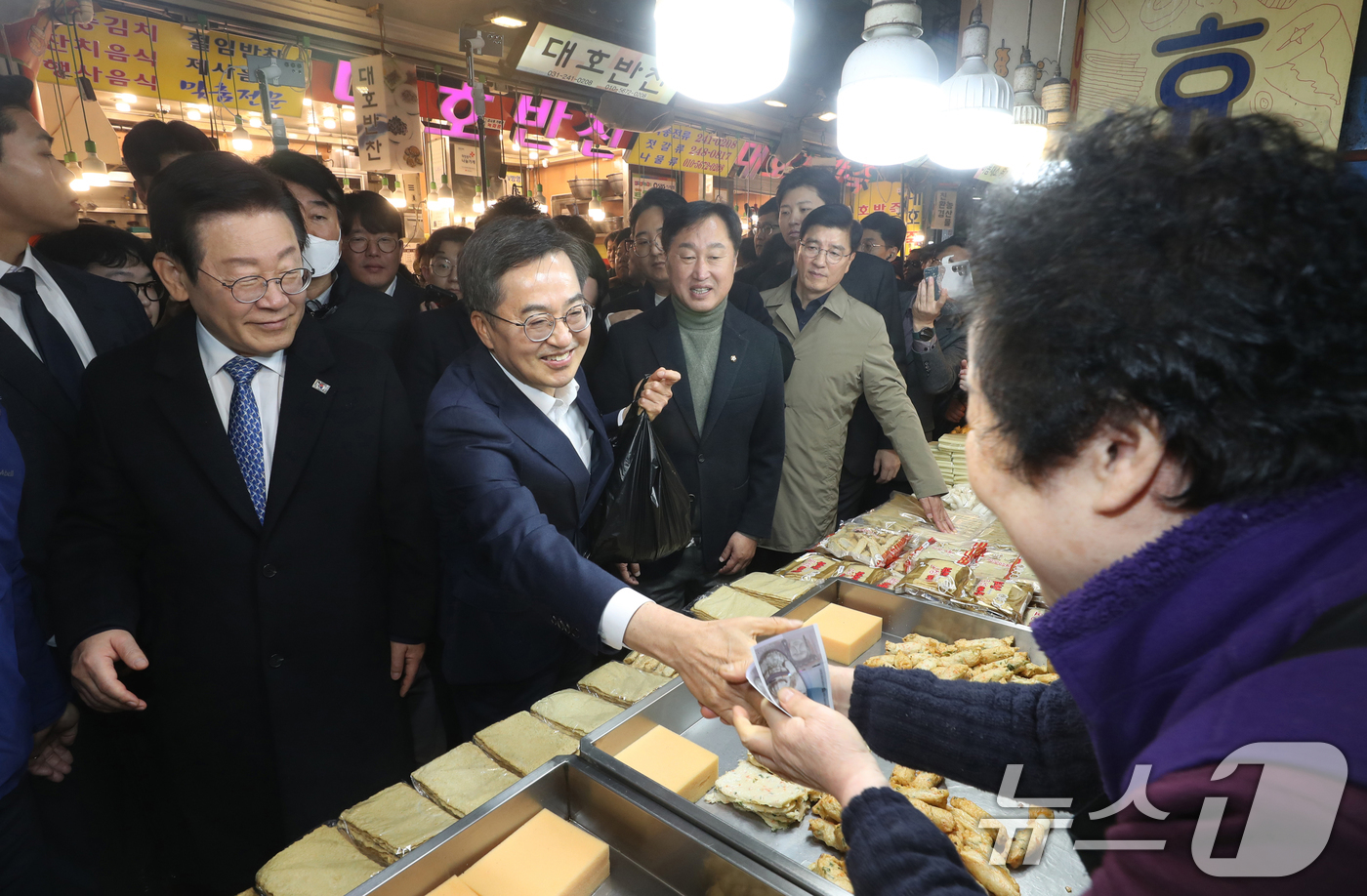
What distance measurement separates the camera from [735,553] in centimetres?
284

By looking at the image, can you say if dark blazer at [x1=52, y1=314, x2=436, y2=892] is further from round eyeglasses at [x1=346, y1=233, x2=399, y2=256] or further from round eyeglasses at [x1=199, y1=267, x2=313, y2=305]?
round eyeglasses at [x1=346, y1=233, x2=399, y2=256]

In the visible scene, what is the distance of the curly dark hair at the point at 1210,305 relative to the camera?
0.57 m

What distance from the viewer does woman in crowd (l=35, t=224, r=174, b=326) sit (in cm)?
260

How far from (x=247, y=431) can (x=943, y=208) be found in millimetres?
9955

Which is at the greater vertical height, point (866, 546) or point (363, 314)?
point (363, 314)

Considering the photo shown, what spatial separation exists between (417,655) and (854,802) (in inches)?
61.7

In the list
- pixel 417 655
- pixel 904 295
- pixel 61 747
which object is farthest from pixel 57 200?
pixel 904 295

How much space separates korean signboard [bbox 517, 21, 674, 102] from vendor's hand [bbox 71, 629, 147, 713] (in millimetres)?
4301

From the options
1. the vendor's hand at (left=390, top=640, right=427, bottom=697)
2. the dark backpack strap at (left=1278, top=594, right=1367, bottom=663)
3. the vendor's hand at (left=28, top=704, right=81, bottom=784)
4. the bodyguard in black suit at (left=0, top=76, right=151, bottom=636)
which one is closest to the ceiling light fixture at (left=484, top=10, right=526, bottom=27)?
the bodyguard in black suit at (left=0, top=76, right=151, bottom=636)

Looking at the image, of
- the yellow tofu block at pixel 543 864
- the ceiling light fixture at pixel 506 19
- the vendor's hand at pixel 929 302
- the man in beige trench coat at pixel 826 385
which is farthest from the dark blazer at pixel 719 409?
the ceiling light fixture at pixel 506 19

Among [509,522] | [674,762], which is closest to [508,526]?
[509,522]

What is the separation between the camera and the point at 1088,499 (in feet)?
2.31

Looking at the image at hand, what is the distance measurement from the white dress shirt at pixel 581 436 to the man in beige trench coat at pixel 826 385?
1.33 meters

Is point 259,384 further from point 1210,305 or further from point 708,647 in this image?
point 1210,305
